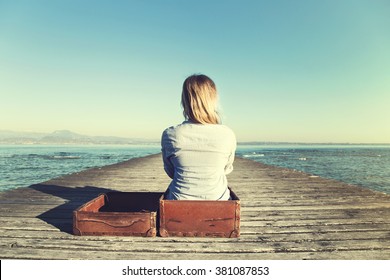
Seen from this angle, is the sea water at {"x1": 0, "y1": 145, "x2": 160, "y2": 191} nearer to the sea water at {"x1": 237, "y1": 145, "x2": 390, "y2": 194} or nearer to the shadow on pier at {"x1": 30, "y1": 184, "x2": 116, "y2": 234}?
the shadow on pier at {"x1": 30, "y1": 184, "x2": 116, "y2": 234}

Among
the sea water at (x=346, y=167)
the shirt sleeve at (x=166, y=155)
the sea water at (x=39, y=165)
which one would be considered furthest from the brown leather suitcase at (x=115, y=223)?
the sea water at (x=346, y=167)

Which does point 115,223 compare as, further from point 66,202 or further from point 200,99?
point 66,202

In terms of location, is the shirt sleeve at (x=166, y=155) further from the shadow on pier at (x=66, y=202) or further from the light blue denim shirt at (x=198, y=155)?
the shadow on pier at (x=66, y=202)

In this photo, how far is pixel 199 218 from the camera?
2.81 metres

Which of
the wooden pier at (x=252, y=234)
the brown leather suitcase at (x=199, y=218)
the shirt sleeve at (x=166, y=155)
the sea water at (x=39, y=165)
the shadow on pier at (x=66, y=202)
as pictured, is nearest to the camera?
the wooden pier at (x=252, y=234)

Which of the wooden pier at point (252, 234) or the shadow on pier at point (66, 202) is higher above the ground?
the wooden pier at point (252, 234)

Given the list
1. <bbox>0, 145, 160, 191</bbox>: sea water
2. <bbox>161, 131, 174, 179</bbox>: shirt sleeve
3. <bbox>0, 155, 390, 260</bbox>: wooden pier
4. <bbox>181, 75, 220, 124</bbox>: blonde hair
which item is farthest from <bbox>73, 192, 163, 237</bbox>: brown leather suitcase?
<bbox>0, 145, 160, 191</bbox>: sea water

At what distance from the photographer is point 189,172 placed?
2.81m

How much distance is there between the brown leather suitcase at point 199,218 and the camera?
2.76 metres

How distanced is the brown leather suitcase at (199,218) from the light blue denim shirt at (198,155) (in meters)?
0.14

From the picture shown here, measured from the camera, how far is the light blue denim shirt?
2764 mm

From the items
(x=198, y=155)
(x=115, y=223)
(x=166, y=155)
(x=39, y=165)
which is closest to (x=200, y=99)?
(x=198, y=155)
